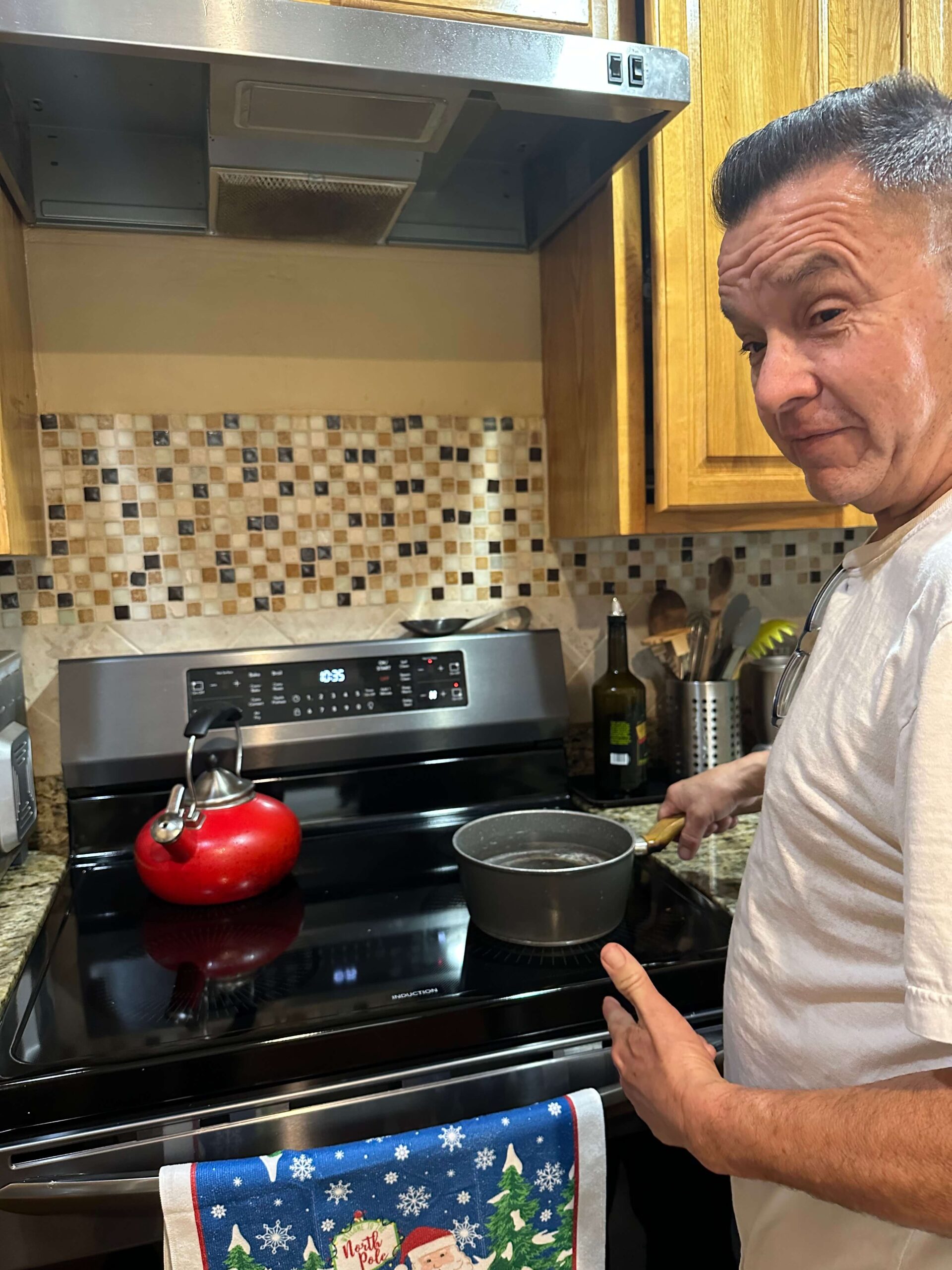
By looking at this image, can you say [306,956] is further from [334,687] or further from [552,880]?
[334,687]

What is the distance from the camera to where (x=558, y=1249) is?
0.87 m

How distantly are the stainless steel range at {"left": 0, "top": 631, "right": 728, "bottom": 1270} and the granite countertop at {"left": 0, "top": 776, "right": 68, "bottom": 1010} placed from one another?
2 centimetres

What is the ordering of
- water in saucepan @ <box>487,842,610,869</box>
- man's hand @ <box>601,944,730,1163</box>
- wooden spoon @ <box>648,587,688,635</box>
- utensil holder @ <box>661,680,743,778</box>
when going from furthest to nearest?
wooden spoon @ <box>648,587,688,635</box> → utensil holder @ <box>661,680,743,778</box> → water in saucepan @ <box>487,842,610,869</box> → man's hand @ <box>601,944,730,1163</box>

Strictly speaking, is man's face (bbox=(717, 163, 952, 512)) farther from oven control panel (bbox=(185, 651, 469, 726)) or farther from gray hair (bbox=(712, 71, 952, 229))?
oven control panel (bbox=(185, 651, 469, 726))

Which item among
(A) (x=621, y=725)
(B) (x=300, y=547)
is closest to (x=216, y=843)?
(B) (x=300, y=547)

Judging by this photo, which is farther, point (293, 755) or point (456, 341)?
point (456, 341)

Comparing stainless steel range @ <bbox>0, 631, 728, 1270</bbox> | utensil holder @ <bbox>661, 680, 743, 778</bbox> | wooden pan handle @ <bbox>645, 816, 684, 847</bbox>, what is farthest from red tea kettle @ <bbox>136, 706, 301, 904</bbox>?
utensil holder @ <bbox>661, 680, 743, 778</bbox>

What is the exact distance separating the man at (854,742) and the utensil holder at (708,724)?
82cm

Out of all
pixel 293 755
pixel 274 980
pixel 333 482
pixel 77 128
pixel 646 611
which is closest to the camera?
pixel 274 980

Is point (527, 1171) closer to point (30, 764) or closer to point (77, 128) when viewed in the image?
point (30, 764)

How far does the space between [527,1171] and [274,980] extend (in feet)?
1.08

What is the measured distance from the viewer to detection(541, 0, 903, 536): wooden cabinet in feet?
4.06

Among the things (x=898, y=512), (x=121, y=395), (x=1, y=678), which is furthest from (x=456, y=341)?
(x=898, y=512)

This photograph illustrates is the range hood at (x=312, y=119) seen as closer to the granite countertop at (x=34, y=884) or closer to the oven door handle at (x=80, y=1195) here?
the granite countertop at (x=34, y=884)
